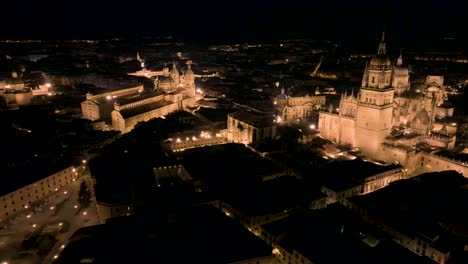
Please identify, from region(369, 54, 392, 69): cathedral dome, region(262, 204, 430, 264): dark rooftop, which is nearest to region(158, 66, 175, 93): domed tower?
region(369, 54, 392, 69): cathedral dome

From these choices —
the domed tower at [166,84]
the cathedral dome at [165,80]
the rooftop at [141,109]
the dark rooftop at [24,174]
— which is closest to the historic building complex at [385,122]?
the rooftop at [141,109]

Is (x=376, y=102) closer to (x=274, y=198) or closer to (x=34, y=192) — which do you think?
(x=274, y=198)

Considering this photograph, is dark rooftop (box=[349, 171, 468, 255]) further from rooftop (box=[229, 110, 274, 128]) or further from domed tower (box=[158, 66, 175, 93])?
domed tower (box=[158, 66, 175, 93])

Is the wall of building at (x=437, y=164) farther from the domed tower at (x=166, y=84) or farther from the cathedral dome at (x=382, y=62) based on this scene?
the domed tower at (x=166, y=84)

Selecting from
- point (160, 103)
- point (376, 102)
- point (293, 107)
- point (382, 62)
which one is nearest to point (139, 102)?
point (160, 103)

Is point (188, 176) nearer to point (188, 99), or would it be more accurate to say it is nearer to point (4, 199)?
point (4, 199)

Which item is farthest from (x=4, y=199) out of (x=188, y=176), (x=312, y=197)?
(x=312, y=197)
